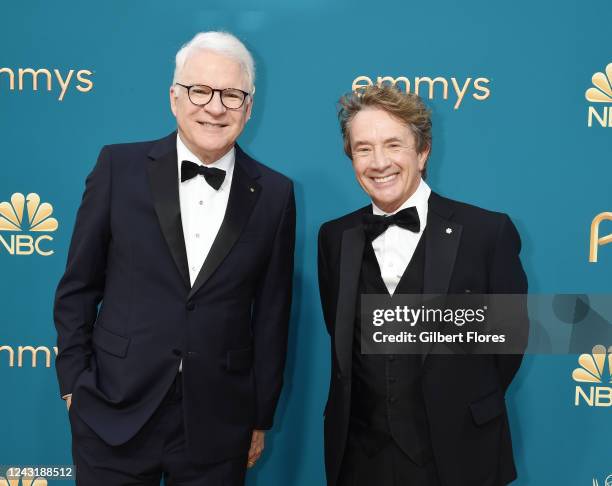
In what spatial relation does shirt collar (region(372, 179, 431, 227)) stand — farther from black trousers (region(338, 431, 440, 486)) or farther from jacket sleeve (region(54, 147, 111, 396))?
jacket sleeve (region(54, 147, 111, 396))

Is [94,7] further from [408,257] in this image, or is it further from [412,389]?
[412,389]

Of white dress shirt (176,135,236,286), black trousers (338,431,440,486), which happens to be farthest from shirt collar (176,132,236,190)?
black trousers (338,431,440,486)

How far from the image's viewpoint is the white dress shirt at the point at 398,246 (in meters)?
1.90

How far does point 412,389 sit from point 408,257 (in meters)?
0.39

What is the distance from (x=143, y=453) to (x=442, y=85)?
1694mm

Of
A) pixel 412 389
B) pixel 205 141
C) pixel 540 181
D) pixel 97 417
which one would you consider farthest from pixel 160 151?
pixel 540 181

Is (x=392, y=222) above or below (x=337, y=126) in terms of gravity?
below

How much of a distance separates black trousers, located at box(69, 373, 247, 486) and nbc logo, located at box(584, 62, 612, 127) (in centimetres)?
185

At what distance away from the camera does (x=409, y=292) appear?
1.87 metres

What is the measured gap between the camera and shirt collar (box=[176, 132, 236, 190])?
1897mm

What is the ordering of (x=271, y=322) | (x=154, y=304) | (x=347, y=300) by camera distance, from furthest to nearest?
(x=271, y=322) → (x=347, y=300) → (x=154, y=304)

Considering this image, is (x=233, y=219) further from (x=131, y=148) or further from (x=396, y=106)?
(x=396, y=106)

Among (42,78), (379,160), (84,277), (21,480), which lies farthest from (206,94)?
(21,480)

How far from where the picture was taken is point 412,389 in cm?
184
